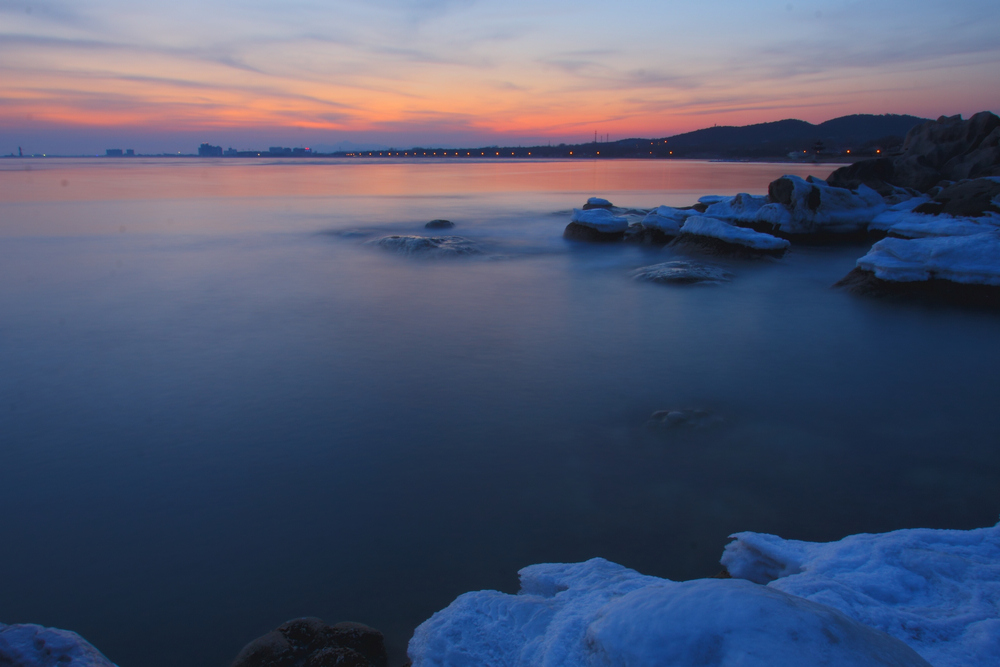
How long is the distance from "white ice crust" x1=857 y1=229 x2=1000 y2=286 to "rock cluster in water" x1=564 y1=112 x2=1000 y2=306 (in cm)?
1

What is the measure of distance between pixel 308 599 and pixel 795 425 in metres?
4.12

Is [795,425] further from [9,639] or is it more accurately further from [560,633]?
[9,639]

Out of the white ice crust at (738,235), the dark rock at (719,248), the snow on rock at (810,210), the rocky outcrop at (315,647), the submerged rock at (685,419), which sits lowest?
the rocky outcrop at (315,647)

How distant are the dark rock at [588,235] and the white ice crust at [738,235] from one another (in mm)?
2835

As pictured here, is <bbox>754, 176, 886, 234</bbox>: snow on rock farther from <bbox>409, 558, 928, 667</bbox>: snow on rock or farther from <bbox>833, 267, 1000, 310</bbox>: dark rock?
<bbox>409, 558, 928, 667</bbox>: snow on rock

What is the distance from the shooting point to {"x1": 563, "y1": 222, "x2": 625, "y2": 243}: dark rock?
1584 centimetres

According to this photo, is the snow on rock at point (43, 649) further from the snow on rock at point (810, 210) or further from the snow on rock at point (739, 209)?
the snow on rock at point (810, 210)

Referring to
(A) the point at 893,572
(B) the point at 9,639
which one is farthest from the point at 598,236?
(B) the point at 9,639

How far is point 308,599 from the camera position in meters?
2.99

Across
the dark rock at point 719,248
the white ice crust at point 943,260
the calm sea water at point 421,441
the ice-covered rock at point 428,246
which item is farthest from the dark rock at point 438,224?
the white ice crust at point 943,260

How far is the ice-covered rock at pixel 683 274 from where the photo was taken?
10641 millimetres

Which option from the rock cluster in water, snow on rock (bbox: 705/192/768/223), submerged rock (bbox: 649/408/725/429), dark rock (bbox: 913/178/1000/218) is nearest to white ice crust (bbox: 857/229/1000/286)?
the rock cluster in water

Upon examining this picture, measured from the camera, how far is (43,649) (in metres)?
2.22

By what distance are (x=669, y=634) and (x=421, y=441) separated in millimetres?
3150
